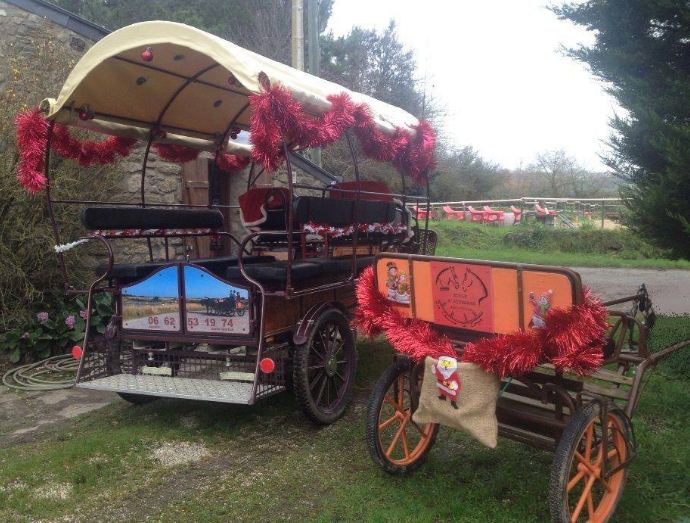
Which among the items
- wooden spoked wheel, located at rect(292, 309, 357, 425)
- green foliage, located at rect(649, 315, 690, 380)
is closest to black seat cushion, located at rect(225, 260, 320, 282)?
wooden spoked wheel, located at rect(292, 309, 357, 425)

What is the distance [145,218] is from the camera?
532 centimetres

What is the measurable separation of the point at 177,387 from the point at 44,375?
9.08ft

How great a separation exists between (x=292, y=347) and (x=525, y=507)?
6.71 ft

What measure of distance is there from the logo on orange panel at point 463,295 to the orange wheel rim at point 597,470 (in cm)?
75

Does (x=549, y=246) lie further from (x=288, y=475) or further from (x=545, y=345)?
(x=545, y=345)

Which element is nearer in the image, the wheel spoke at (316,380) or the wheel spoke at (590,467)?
the wheel spoke at (590,467)

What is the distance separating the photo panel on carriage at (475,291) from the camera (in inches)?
117

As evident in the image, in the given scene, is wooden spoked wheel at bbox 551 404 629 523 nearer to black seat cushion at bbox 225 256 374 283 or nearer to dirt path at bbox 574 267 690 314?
black seat cushion at bbox 225 256 374 283

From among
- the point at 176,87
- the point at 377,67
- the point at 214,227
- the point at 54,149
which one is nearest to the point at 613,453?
Result: the point at 214,227

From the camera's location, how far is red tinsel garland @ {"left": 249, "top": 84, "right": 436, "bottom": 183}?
405 centimetres

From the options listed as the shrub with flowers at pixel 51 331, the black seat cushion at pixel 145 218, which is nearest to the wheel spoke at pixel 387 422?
the black seat cushion at pixel 145 218

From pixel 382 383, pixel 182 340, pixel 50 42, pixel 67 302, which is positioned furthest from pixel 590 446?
pixel 50 42

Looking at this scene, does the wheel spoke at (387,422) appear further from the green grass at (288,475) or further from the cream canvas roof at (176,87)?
the cream canvas roof at (176,87)

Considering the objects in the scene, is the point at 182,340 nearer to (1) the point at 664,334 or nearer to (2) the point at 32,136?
(2) the point at 32,136
